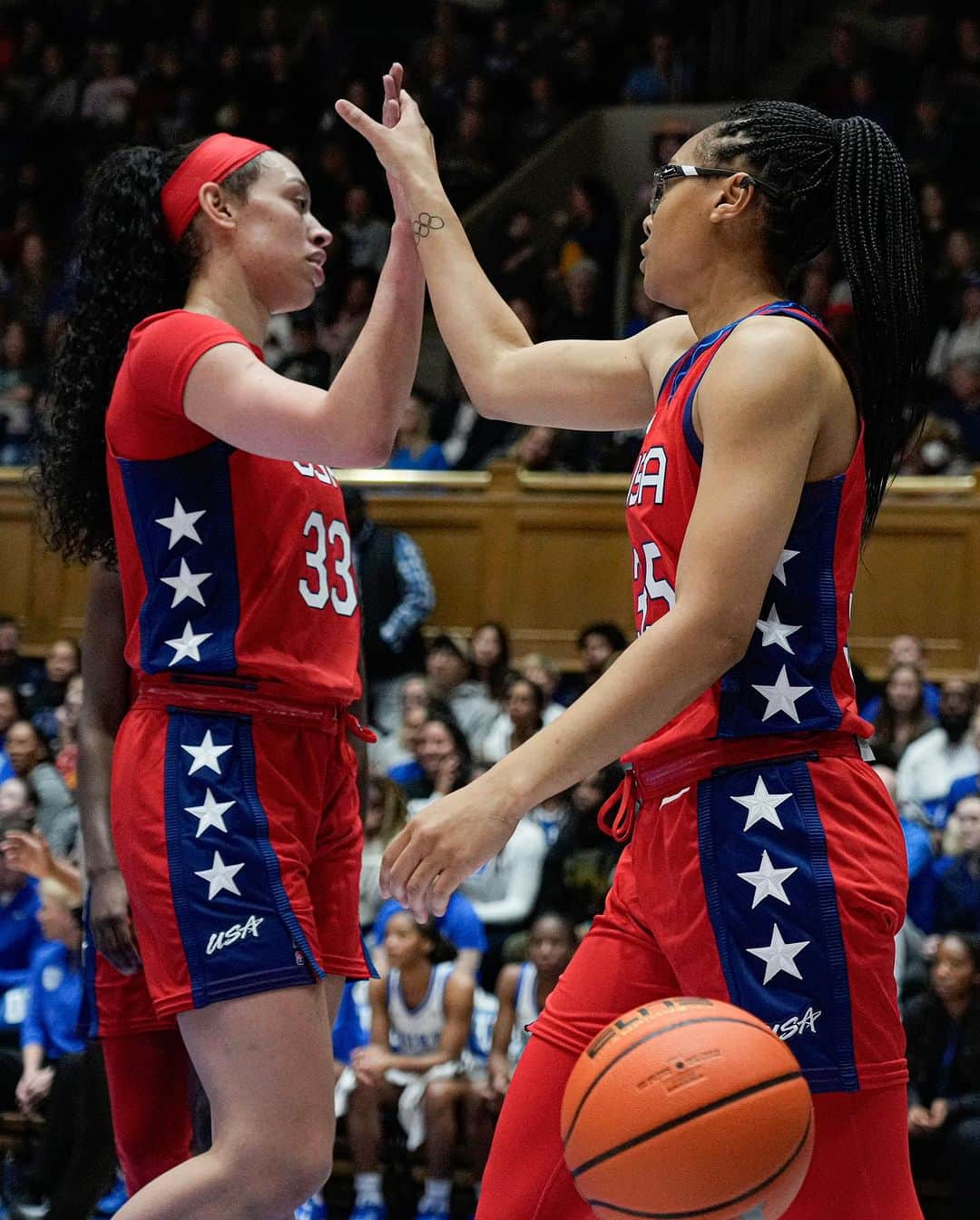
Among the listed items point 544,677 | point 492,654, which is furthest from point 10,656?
point 544,677

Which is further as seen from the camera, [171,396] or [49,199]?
[49,199]

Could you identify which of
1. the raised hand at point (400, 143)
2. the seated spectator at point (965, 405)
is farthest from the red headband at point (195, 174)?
the seated spectator at point (965, 405)

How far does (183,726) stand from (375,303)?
0.81 metres

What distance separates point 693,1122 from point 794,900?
1.26 feet

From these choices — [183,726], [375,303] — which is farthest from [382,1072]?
[375,303]

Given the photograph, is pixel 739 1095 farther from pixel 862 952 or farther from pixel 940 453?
pixel 940 453

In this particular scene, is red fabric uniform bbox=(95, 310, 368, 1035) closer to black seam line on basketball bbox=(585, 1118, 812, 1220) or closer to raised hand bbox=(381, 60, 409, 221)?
raised hand bbox=(381, 60, 409, 221)

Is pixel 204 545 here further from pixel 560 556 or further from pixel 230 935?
pixel 560 556

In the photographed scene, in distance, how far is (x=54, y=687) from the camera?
10.2m

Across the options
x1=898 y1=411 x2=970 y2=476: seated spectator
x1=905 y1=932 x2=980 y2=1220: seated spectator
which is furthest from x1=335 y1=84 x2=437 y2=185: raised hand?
x1=898 y1=411 x2=970 y2=476: seated spectator

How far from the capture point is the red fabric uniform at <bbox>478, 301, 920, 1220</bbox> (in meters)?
2.47

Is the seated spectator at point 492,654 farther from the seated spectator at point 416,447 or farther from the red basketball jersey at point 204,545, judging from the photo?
the red basketball jersey at point 204,545

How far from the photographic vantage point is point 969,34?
12531 millimetres

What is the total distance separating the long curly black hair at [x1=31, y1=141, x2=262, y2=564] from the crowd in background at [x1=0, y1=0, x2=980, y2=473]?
7.09m
